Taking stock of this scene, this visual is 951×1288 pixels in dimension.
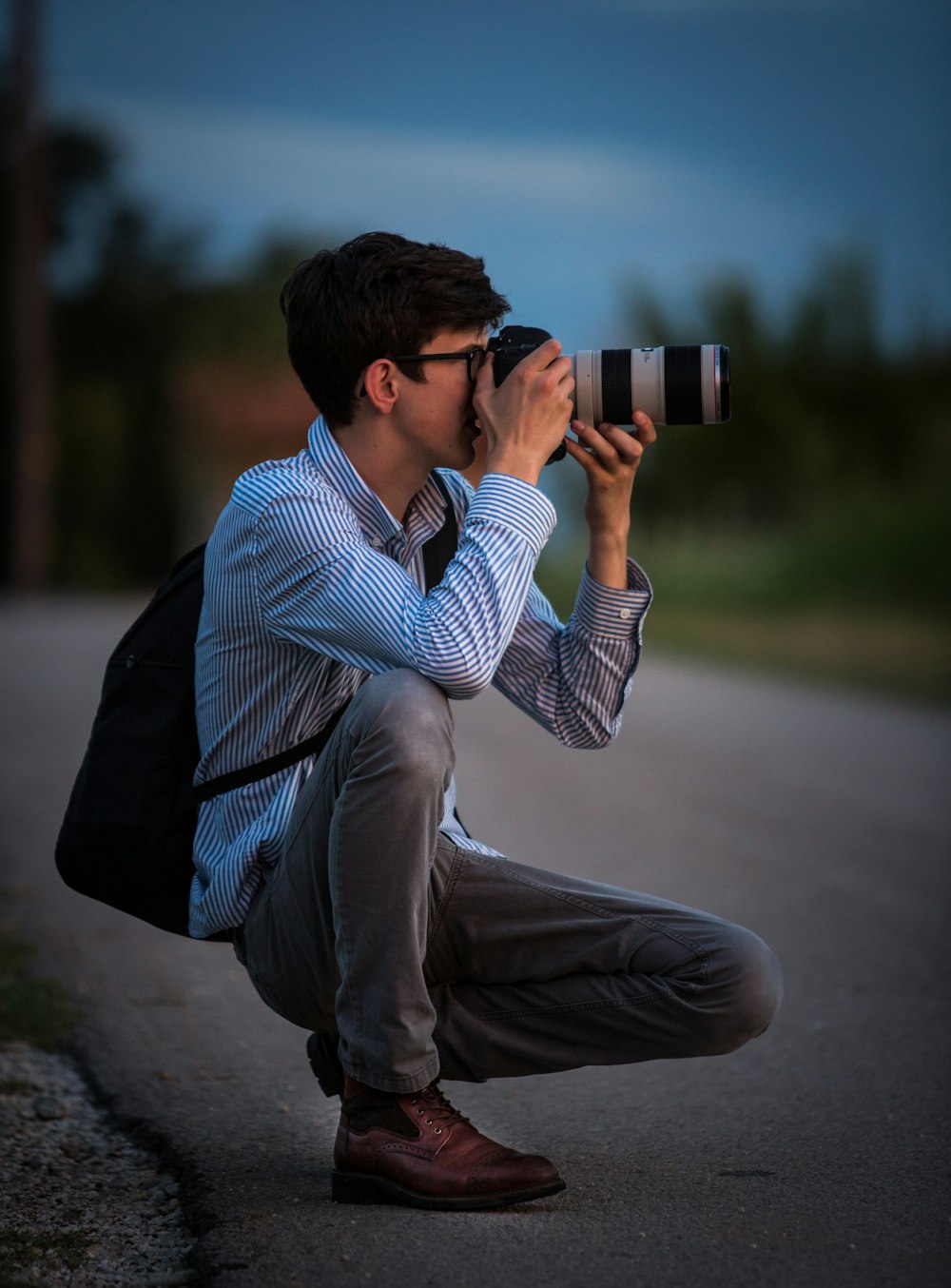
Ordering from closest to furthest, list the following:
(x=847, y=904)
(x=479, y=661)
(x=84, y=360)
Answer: (x=479, y=661)
(x=847, y=904)
(x=84, y=360)

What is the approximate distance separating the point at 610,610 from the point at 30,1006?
5.67 ft

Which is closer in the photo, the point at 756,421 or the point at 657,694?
the point at 657,694

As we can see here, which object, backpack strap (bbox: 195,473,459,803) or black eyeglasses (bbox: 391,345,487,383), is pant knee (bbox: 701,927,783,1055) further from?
black eyeglasses (bbox: 391,345,487,383)

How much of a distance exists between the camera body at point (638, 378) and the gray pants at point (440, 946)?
2.02 feet

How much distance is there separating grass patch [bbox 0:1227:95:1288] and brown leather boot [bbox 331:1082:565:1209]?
398 mm

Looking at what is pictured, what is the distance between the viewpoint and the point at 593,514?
9.51 feet

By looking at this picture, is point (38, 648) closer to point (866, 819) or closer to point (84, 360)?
point (866, 819)

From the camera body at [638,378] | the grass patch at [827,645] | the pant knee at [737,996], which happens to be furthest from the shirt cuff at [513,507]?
the grass patch at [827,645]

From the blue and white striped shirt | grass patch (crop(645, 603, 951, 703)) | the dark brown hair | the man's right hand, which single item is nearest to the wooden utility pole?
grass patch (crop(645, 603, 951, 703))

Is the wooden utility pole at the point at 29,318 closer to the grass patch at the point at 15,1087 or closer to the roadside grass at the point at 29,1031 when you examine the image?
the roadside grass at the point at 29,1031

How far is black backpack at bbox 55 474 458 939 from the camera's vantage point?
261cm

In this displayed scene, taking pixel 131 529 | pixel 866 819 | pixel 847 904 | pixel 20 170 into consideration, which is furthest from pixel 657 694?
pixel 131 529

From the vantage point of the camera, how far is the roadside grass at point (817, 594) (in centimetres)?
1255

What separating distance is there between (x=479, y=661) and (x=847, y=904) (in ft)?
8.92
